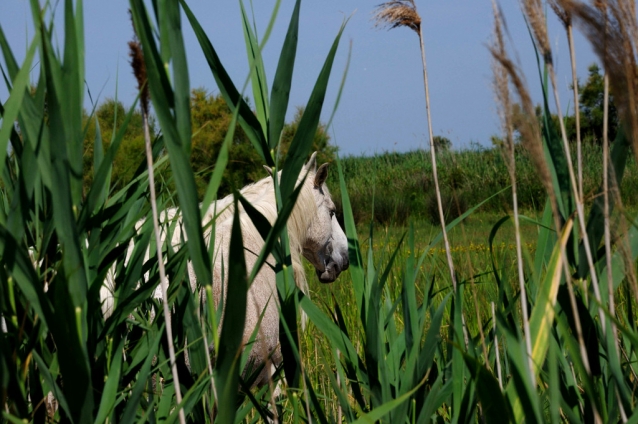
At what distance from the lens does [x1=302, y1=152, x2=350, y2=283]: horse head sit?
350 centimetres

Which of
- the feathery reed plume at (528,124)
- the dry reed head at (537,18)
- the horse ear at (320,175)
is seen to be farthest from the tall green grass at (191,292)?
the horse ear at (320,175)

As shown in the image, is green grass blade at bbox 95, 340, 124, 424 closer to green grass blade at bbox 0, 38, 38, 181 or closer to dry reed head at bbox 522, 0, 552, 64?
green grass blade at bbox 0, 38, 38, 181

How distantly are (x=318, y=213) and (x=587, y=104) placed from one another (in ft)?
68.3

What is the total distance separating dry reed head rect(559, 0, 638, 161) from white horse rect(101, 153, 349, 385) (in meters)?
1.77

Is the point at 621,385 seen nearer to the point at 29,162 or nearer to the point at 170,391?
the point at 170,391

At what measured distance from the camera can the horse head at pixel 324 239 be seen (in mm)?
3500

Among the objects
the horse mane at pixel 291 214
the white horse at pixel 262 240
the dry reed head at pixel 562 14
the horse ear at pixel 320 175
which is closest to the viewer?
the dry reed head at pixel 562 14

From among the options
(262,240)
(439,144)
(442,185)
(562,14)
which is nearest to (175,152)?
(562,14)

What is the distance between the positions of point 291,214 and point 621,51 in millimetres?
2395

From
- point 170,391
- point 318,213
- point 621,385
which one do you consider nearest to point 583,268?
point 621,385

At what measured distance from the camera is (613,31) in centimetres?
80

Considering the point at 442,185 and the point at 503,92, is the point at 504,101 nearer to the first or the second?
the point at 503,92

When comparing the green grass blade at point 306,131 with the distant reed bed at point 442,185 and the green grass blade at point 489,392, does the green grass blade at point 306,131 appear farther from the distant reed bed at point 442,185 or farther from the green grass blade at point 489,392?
the distant reed bed at point 442,185

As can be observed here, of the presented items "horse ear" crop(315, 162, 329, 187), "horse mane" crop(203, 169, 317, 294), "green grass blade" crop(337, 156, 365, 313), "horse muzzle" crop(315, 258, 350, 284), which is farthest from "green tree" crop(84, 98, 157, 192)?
"green grass blade" crop(337, 156, 365, 313)
